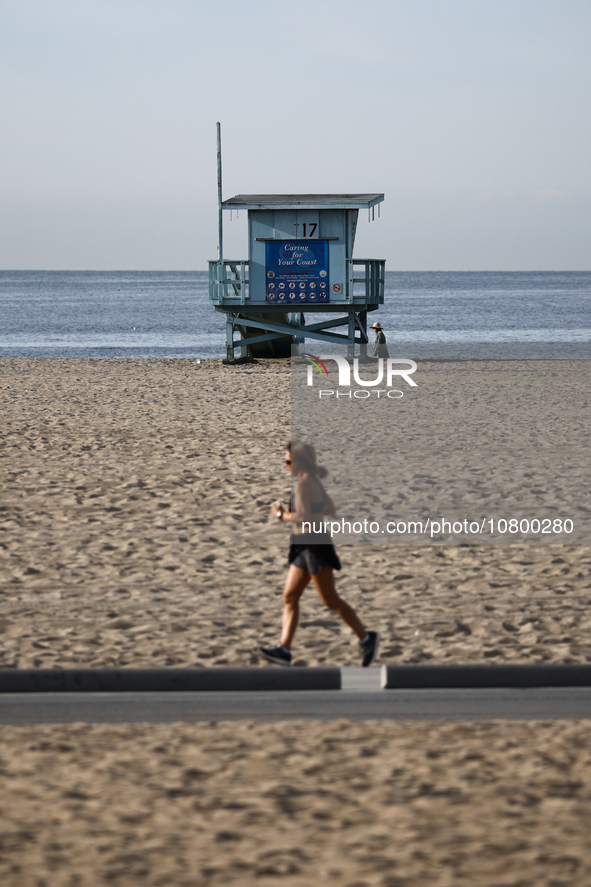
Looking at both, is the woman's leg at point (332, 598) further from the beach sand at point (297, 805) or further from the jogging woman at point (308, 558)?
the beach sand at point (297, 805)

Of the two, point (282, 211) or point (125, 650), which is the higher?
point (282, 211)

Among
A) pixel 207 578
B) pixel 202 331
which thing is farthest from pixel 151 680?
pixel 202 331

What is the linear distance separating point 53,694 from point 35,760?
39.9 inches

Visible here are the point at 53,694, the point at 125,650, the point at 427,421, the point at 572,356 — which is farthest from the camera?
the point at 572,356

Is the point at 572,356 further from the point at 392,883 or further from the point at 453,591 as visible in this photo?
the point at 392,883

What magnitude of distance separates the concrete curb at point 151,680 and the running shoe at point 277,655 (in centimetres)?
14

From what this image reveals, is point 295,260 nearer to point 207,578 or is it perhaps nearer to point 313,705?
point 207,578

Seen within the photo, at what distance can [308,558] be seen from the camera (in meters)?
5.77


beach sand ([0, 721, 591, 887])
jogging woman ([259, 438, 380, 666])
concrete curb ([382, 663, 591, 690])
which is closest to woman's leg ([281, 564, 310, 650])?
jogging woman ([259, 438, 380, 666])

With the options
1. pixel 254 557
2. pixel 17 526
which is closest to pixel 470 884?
pixel 254 557

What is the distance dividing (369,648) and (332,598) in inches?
13.4

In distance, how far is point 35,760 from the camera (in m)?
4.54

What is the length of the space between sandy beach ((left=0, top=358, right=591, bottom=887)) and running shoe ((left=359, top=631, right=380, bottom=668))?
0.67 feet

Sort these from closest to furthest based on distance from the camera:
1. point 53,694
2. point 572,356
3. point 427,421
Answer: point 53,694
point 427,421
point 572,356
